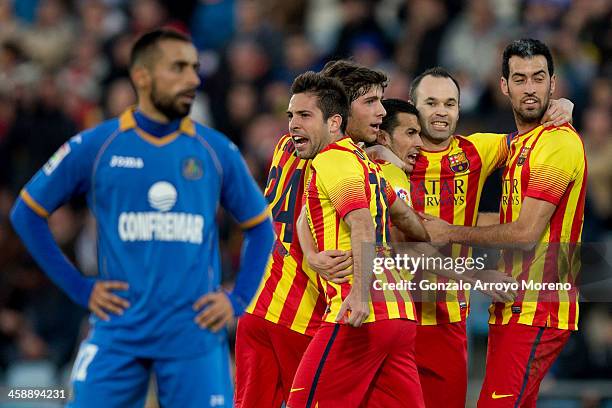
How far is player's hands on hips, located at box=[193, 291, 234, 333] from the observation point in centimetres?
615

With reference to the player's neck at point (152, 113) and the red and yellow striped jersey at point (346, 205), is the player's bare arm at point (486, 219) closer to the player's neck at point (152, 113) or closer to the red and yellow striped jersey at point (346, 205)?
the red and yellow striped jersey at point (346, 205)

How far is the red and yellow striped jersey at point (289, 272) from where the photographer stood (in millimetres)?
7984

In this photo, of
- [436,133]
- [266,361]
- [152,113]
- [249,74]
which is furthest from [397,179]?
[249,74]

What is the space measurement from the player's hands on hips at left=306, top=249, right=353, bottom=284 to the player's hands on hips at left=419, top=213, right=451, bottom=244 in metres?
0.94

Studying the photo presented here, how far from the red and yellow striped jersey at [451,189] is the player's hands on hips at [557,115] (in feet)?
1.22

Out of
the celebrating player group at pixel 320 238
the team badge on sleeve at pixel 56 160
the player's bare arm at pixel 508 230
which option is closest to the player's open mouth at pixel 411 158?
the celebrating player group at pixel 320 238

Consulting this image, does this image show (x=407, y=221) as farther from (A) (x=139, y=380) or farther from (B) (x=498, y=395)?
(A) (x=139, y=380)

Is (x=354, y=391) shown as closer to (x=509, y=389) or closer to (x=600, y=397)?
(x=509, y=389)

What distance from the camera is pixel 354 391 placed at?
7008mm

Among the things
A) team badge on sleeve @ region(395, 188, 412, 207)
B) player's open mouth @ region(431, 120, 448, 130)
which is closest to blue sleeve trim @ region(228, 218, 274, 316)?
team badge on sleeve @ region(395, 188, 412, 207)

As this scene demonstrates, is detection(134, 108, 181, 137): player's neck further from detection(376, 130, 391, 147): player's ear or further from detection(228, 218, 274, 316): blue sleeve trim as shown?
detection(376, 130, 391, 147): player's ear

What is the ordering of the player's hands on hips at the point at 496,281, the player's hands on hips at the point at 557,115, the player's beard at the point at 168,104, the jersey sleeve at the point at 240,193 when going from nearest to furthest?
the player's beard at the point at 168,104 < the jersey sleeve at the point at 240,193 < the player's hands on hips at the point at 496,281 < the player's hands on hips at the point at 557,115

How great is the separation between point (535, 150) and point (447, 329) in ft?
4.27

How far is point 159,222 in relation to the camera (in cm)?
606
